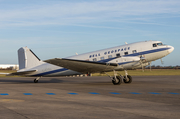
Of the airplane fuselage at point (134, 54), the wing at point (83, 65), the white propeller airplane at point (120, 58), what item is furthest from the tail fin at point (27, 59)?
the airplane fuselage at point (134, 54)

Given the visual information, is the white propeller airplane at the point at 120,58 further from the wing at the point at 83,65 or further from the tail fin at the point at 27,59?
the tail fin at the point at 27,59

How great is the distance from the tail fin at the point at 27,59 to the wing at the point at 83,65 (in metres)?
7.78

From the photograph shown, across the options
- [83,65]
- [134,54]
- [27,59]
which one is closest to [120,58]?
[134,54]

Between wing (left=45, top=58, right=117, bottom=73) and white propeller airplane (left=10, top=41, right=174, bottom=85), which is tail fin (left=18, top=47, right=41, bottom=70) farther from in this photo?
wing (left=45, top=58, right=117, bottom=73)

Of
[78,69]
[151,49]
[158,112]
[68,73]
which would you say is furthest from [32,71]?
[158,112]

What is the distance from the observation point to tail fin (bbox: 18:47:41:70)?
30609mm

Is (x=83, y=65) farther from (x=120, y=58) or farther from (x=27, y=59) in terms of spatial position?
(x=27, y=59)

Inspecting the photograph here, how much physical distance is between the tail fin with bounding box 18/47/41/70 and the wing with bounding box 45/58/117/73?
7784 millimetres

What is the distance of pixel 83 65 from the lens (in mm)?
24031

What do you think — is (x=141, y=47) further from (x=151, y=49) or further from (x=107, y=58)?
(x=107, y=58)

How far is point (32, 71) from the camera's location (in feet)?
96.5

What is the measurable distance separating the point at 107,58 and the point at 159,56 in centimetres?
633

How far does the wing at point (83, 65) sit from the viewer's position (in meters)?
22.8

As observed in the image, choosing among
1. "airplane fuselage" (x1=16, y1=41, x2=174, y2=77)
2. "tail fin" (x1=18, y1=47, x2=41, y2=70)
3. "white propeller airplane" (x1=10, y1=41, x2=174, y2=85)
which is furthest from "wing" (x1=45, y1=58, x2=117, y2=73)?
"tail fin" (x1=18, y1=47, x2=41, y2=70)
